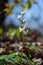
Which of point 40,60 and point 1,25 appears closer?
point 40,60

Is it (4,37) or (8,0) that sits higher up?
(8,0)

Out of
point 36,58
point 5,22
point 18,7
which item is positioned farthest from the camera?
Result: point 5,22

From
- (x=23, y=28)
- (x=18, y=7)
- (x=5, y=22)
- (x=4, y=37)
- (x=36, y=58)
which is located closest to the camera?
(x=23, y=28)

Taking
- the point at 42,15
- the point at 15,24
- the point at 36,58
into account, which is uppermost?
the point at 36,58

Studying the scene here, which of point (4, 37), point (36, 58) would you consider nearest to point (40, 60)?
point (36, 58)

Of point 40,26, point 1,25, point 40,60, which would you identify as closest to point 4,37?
point 1,25

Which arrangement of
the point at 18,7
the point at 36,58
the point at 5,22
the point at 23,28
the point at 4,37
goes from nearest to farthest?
the point at 23,28 < the point at 36,58 < the point at 4,37 < the point at 18,7 < the point at 5,22

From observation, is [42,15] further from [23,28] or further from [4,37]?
[23,28]

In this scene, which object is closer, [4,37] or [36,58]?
[36,58]

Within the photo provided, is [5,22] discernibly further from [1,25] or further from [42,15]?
[42,15]
